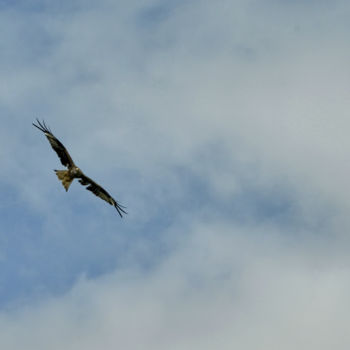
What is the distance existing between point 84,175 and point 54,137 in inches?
152

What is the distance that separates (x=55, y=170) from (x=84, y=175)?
2410mm

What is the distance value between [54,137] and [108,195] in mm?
6330

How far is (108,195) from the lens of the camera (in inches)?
→ 3957

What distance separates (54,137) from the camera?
9750cm

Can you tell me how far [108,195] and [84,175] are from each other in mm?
2502

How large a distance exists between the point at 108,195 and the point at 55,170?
15.7 ft

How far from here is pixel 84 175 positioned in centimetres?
9938

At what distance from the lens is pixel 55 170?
98062 millimetres
